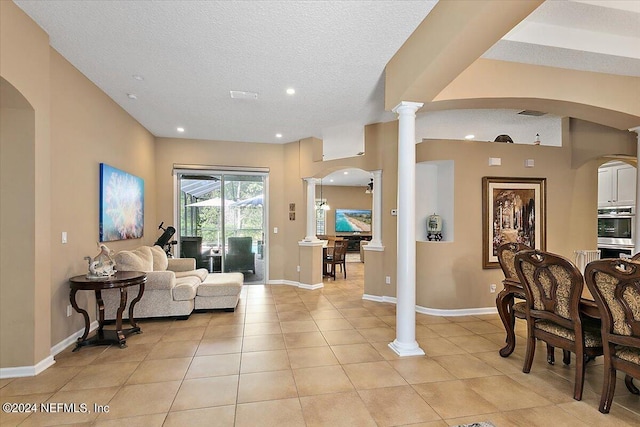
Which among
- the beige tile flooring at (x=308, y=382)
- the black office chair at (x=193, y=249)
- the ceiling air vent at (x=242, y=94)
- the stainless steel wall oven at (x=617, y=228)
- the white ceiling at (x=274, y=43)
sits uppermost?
the white ceiling at (x=274, y=43)

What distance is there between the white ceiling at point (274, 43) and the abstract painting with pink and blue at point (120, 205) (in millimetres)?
1138

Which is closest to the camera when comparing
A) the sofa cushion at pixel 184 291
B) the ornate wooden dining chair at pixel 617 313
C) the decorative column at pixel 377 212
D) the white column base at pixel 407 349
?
the ornate wooden dining chair at pixel 617 313

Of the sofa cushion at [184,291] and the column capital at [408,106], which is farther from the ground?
the column capital at [408,106]

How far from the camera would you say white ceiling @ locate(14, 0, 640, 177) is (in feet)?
8.38

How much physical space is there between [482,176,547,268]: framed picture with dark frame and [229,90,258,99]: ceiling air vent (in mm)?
3574

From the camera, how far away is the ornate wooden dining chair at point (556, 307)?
8.01 ft

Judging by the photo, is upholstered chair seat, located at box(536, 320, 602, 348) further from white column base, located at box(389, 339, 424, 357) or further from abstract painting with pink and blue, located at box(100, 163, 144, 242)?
abstract painting with pink and blue, located at box(100, 163, 144, 242)

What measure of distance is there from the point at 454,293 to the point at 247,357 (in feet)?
10.3

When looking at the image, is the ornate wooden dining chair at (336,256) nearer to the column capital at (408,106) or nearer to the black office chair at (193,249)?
the black office chair at (193,249)

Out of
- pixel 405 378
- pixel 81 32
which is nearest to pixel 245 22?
pixel 81 32

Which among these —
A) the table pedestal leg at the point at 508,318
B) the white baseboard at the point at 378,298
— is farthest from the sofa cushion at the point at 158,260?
the table pedestal leg at the point at 508,318

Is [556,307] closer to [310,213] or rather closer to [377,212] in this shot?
[377,212]

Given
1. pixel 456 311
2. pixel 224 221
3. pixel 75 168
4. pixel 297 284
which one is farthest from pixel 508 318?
pixel 224 221

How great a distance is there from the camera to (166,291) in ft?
14.0
